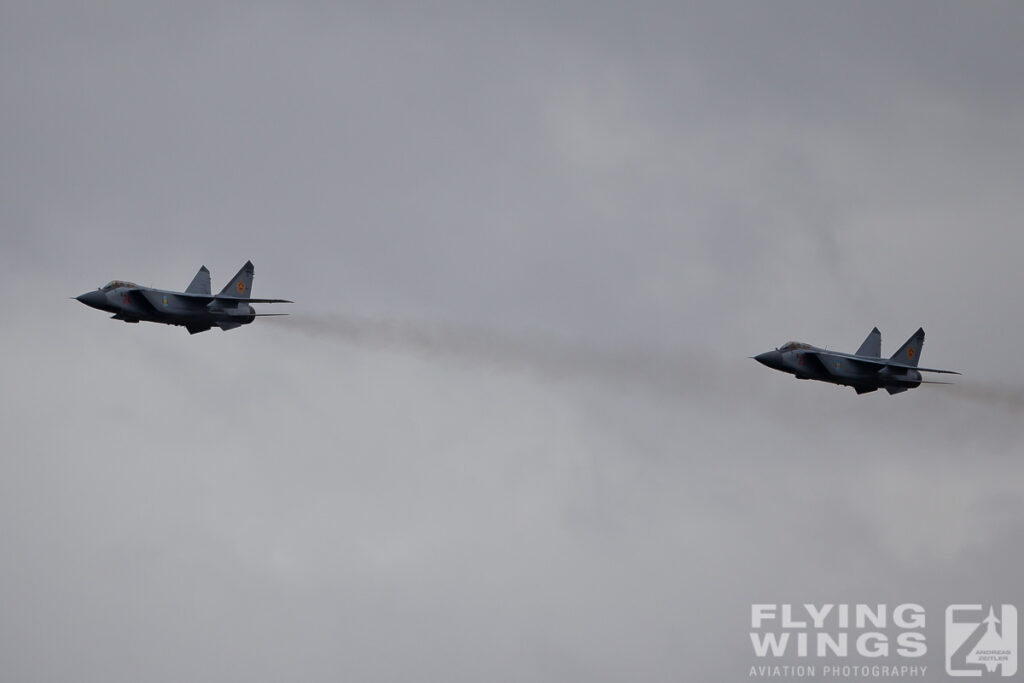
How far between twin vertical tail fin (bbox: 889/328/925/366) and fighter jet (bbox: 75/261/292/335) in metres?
36.7

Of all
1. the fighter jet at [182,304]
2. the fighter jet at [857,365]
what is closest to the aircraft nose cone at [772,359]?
the fighter jet at [857,365]

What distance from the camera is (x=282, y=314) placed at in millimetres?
104188

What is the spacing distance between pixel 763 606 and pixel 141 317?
170ft

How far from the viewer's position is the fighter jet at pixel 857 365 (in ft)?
335

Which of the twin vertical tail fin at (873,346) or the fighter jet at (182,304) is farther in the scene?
→ the twin vertical tail fin at (873,346)

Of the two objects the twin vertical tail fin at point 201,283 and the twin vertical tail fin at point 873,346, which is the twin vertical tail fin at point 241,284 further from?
the twin vertical tail fin at point 873,346

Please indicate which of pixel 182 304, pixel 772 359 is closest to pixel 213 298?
pixel 182 304

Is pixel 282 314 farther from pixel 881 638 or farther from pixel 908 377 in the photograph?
pixel 881 638

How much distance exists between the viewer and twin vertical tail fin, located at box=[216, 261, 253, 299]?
10425 cm

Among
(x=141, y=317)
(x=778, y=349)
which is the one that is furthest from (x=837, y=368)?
(x=141, y=317)

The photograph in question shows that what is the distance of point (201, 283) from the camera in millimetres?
102500

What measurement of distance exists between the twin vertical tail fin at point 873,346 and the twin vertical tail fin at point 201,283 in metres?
39.1

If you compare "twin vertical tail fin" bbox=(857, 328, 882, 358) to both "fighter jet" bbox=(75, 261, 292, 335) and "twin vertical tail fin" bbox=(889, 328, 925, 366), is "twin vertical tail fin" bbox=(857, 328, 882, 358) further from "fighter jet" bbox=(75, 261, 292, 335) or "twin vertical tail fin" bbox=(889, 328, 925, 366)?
"fighter jet" bbox=(75, 261, 292, 335)

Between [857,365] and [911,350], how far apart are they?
4.37 meters
